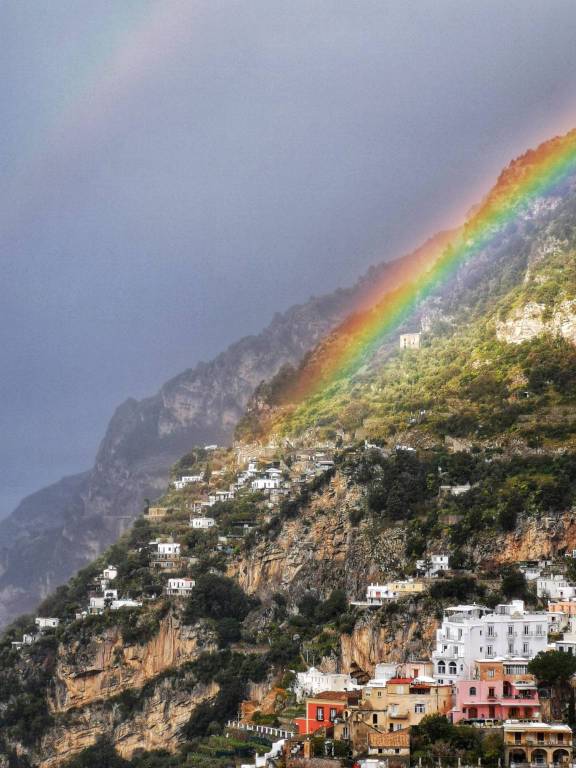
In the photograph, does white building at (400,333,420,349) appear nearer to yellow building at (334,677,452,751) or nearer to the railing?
the railing

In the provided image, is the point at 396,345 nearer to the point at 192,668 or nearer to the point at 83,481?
the point at 192,668

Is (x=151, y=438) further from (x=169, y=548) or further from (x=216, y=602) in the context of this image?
(x=216, y=602)

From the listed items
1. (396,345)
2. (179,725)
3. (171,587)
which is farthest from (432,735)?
(396,345)

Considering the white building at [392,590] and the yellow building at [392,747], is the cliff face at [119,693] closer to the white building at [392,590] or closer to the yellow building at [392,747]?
the white building at [392,590]

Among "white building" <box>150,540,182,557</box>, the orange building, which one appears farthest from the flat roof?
"white building" <box>150,540,182,557</box>

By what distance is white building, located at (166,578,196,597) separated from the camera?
74500 millimetres

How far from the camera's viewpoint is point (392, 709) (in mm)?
49844

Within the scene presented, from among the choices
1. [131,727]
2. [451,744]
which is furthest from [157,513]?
[451,744]

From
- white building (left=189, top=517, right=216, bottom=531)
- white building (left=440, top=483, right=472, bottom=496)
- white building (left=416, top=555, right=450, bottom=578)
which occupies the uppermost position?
white building (left=189, top=517, right=216, bottom=531)

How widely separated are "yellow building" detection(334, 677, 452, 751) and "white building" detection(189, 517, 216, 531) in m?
32.7

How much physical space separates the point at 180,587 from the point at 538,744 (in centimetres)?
3107

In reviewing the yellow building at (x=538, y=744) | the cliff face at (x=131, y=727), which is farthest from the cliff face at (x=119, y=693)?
the yellow building at (x=538, y=744)

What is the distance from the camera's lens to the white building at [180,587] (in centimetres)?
7450

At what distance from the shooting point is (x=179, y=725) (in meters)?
67.5
